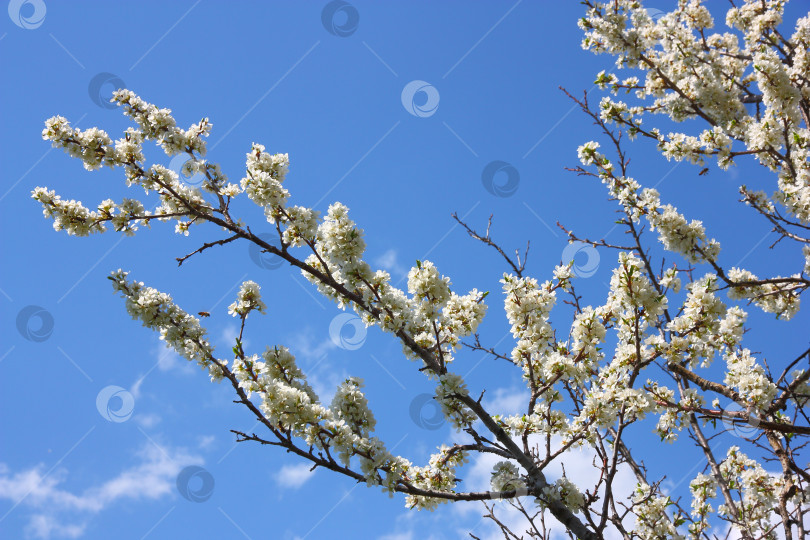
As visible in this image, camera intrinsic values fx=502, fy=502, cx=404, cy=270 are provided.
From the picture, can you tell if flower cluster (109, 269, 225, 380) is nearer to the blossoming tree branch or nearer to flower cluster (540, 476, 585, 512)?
the blossoming tree branch

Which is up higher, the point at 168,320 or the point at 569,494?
the point at 569,494

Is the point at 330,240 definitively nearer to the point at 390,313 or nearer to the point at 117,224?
the point at 390,313

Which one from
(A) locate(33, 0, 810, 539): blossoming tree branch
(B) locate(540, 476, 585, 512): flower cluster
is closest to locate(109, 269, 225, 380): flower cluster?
(A) locate(33, 0, 810, 539): blossoming tree branch

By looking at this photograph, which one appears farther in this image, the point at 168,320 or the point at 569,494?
the point at 168,320

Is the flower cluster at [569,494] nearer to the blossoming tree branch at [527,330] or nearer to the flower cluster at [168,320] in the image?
the blossoming tree branch at [527,330]

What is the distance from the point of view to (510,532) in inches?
187

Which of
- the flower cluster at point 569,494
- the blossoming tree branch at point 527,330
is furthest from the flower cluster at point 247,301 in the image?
the flower cluster at point 569,494

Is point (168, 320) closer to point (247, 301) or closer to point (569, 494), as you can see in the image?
point (247, 301)

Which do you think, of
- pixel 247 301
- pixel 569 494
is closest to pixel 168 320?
pixel 247 301

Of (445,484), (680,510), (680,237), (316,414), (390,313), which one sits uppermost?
(680,237)

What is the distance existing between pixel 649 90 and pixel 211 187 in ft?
23.1

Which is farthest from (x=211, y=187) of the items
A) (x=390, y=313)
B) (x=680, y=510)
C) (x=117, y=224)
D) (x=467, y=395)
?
(x=680, y=510)

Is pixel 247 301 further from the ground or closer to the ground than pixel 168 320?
further from the ground

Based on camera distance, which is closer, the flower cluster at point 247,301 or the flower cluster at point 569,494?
the flower cluster at point 569,494
